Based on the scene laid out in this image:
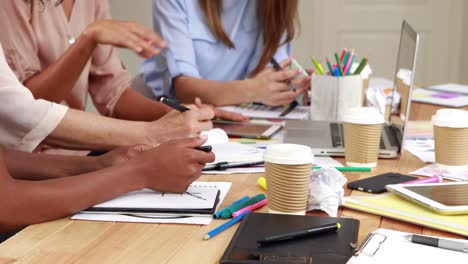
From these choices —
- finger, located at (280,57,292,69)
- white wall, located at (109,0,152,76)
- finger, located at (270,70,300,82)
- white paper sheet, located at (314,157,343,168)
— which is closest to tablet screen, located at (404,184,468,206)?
white paper sheet, located at (314,157,343,168)

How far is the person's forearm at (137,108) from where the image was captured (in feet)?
6.34

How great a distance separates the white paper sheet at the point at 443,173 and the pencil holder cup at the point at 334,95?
46 cm

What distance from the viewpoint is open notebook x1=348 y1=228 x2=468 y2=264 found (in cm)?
86

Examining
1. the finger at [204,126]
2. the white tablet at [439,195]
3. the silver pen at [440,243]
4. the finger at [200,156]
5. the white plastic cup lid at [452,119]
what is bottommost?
the silver pen at [440,243]

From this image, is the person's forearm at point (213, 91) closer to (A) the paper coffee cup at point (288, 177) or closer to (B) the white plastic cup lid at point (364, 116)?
(B) the white plastic cup lid at point (364, 116)

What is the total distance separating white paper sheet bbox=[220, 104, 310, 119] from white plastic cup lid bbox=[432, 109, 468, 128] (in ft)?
1.98

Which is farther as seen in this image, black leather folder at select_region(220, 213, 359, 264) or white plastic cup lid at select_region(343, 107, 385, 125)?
white plastic cup lid at select_region(343, 107, 385, 125)

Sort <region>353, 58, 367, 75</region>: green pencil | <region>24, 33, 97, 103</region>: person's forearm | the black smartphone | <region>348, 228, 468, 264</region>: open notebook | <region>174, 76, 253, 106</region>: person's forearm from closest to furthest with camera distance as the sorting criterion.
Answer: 1. <region>348, 228, 468, 264</region>: open notebook
2. the black smartphone
3. <region>24, 33, 97, 103</region>: person's forearm
4. <region>353, 58, 367, 75</region>: green pencil
5. <region>174, 76, 253, 106</region>: person's forearm

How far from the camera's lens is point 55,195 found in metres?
1.05

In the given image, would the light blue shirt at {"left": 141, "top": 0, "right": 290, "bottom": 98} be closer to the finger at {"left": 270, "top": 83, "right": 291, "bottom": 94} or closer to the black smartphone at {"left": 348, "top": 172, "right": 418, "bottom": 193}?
the finger at {"left": 270, "top": 83, "right": 291, "bottom": 94}

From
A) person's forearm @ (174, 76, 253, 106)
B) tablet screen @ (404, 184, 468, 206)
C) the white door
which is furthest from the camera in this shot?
the white door

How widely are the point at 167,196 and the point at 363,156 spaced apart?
1.49 ft

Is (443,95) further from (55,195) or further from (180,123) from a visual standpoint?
(55,195)

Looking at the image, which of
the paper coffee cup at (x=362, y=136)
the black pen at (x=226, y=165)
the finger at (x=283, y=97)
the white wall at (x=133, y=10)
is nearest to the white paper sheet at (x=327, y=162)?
the paper coffee cup at (x=362, y=136)
